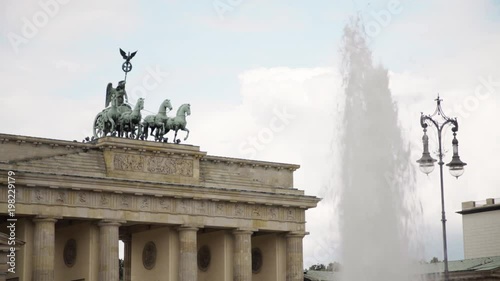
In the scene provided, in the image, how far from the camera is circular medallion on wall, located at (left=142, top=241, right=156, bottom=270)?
62531 mm

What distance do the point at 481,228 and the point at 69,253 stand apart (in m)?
39.5

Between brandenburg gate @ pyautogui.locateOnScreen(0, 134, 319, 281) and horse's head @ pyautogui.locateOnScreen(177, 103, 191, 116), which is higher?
horse's head @ pyautogui.locateOnScreen(177, 103, 191, 116)

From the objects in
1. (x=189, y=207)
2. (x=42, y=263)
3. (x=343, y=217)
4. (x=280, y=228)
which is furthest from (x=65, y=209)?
(x=343, y=217)

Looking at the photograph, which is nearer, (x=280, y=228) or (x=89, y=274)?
(x=89, y=274)

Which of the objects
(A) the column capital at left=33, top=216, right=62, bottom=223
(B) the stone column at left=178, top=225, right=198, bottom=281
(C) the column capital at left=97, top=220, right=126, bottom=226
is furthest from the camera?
(B) the stone column at left=178, top=225, right=198, bottom=281

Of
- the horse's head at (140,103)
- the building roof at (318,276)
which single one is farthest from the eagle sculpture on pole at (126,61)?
the building roof at (318,276)

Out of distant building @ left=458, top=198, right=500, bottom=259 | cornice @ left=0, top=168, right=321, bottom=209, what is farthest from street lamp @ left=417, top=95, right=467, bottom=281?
distant building @ left=458, top=198, right=500, bottom=259

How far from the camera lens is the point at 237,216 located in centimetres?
6272

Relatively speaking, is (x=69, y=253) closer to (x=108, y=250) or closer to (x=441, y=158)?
(x=108, y=250)

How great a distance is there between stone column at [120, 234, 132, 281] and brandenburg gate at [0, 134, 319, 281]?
0.30 feet

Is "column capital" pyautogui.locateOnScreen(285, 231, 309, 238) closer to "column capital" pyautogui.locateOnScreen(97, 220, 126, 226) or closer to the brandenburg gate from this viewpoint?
the brandenburg gate

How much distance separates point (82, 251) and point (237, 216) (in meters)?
10.2

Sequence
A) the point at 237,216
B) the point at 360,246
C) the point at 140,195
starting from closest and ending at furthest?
the point at 360,246, the point at 140,195, the point at 237,216

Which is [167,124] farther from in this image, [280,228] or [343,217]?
[343,217]
